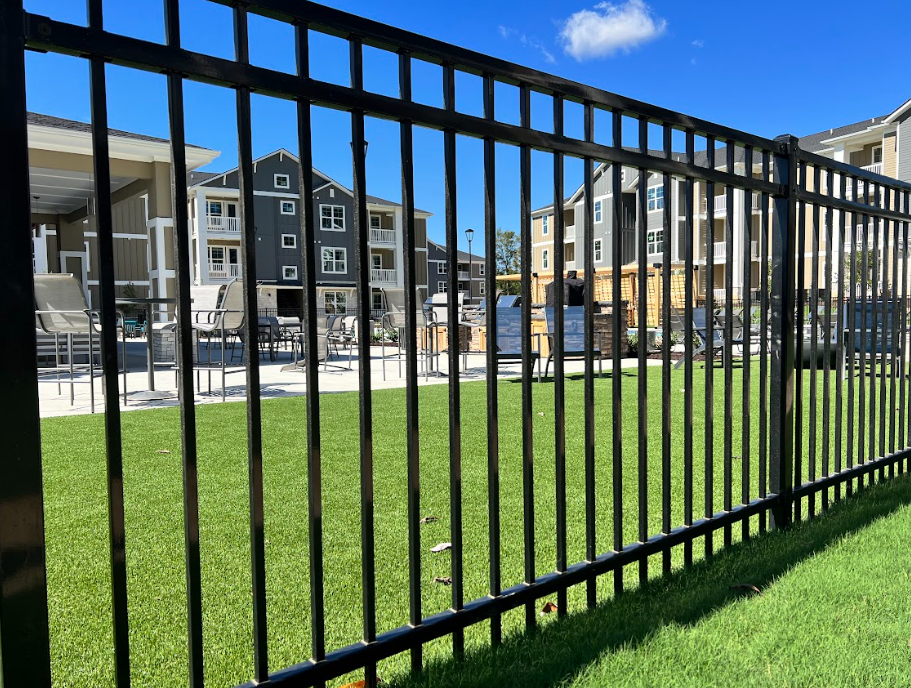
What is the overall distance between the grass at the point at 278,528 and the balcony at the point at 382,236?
3073 cm

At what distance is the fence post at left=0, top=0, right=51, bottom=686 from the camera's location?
99 centimetres

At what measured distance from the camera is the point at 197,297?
9.31 metres

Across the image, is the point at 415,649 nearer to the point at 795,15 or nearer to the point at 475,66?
the point at 475,66

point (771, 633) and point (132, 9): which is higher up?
point (132, 9)

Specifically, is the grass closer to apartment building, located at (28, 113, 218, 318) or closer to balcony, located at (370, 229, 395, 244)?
apartment building, located at (28, 113, 218, 318)

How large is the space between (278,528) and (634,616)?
1512 mm

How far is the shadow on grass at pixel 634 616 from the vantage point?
1538mm

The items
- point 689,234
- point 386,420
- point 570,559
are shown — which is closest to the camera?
point 689,234

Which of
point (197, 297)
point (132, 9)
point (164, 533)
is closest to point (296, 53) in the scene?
point (132, 9)

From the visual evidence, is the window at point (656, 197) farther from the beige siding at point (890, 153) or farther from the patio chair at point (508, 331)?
the patio chair at point (508, 331)

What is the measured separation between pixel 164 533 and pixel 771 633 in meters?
2.24

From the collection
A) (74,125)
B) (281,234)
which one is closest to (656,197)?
(281,234)

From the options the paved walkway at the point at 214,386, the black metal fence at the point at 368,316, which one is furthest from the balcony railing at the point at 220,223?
the black metal fence at the point at 368,316

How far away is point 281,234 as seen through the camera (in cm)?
3619
